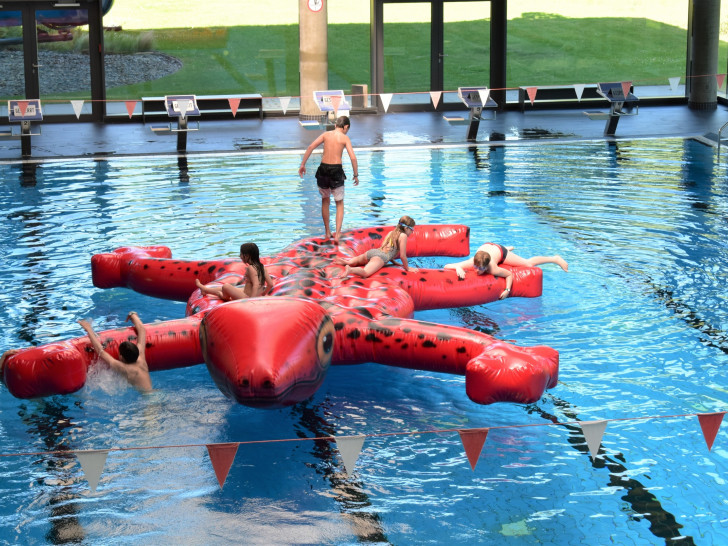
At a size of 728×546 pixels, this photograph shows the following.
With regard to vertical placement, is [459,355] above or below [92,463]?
above

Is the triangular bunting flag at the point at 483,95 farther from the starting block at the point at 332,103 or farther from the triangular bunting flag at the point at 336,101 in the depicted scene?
the triangular bunting flag at the point at 336,101

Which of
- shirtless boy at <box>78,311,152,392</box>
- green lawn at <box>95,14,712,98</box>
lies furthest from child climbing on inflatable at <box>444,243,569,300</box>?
green lawn at <box>95,14,712,98</box>

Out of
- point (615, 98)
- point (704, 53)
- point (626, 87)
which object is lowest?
point (615, 98)

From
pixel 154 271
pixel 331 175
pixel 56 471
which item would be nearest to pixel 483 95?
pixel 331 175

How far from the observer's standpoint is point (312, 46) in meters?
22.4

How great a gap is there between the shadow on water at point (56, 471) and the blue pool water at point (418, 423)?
0.06ft

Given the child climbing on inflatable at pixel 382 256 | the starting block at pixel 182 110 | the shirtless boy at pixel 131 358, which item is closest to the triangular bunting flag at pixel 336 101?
the starting block at pixel 182 110

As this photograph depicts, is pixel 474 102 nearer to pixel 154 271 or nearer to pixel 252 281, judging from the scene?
pixel 154 271

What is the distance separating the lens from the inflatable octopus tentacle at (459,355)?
664 centimetres

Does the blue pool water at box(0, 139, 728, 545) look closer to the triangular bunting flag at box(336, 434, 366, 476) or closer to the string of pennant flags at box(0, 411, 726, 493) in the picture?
the string of pennant flags at box(0, 411, 726, 493)

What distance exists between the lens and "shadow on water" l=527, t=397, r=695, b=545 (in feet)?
18.2

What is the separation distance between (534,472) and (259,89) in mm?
19289

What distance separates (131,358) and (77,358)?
43 cm

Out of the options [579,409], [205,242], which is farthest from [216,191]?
[579,409]
